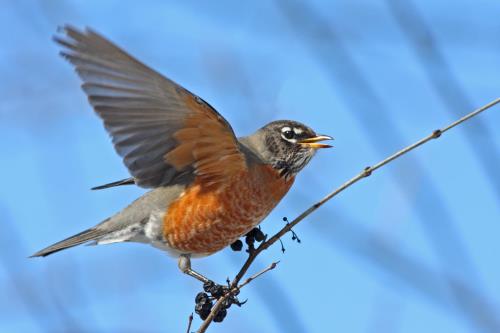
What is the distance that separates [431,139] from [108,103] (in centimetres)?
187

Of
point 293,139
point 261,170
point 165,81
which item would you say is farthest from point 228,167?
point 165,81

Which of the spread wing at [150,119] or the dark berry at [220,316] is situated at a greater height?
the spread wing at [150,119]

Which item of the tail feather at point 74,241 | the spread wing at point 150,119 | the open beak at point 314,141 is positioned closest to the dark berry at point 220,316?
the spread wing at point 150,119

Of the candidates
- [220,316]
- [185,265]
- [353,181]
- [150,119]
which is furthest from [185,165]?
[353,181]

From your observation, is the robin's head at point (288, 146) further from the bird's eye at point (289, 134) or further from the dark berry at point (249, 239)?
the dark berry at point (249, 239)

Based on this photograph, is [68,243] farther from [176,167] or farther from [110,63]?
[110,63]

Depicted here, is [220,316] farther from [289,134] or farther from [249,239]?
[289,134]

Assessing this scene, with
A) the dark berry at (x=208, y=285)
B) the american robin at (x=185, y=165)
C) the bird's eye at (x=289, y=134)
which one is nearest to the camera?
the american robin at (x=185, y=165)

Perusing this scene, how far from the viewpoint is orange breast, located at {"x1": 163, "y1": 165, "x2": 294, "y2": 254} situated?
4.27 metres

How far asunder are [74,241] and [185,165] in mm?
825

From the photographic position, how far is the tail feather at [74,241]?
4277 millimetres

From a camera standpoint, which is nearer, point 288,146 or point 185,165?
point 185,165

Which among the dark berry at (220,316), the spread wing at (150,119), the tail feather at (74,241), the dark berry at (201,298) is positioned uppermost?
the spread wing at (150,119)

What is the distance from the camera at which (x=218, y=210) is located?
4.33m
